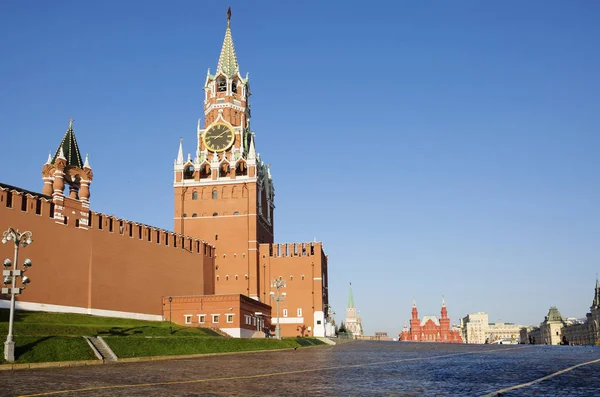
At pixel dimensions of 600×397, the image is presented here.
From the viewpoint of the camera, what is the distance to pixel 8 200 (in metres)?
43.7

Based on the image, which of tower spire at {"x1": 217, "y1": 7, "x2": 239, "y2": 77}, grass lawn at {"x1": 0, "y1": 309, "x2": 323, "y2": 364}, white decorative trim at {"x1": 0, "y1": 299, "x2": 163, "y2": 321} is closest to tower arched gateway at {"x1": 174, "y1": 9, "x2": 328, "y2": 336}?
tower spire at {"x1": 217, "y1": 7, "x2": 239, "y2": 77}

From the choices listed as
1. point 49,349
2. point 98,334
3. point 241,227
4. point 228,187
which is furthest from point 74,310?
point 228,187

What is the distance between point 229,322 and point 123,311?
10.3 metres

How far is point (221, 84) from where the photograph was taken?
88.2m

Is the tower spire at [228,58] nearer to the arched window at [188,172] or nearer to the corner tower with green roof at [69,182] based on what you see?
the arched window at [188,172]

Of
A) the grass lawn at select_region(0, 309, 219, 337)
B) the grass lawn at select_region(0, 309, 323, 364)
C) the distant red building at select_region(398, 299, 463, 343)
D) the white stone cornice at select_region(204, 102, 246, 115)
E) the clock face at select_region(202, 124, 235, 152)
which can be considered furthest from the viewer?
the distant red building at select_region(398, 299, 463, 343)

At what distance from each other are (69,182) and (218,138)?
33.2m

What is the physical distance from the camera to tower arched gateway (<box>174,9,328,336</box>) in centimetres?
7744

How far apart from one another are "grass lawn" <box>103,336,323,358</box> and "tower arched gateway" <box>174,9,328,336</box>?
3393cm

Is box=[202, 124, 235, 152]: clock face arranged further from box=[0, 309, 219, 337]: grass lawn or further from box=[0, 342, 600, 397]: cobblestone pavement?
box=[0, 342, 600, 397]: cobblestone pavement

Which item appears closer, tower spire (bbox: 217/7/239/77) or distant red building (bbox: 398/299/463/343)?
tower spire (bbox: 217/7/239/77)

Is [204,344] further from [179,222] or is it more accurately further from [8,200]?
[179,222]

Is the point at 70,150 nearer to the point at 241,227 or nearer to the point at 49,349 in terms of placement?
the point at 241,227

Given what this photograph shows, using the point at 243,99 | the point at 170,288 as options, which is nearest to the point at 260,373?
the point at 170,288
